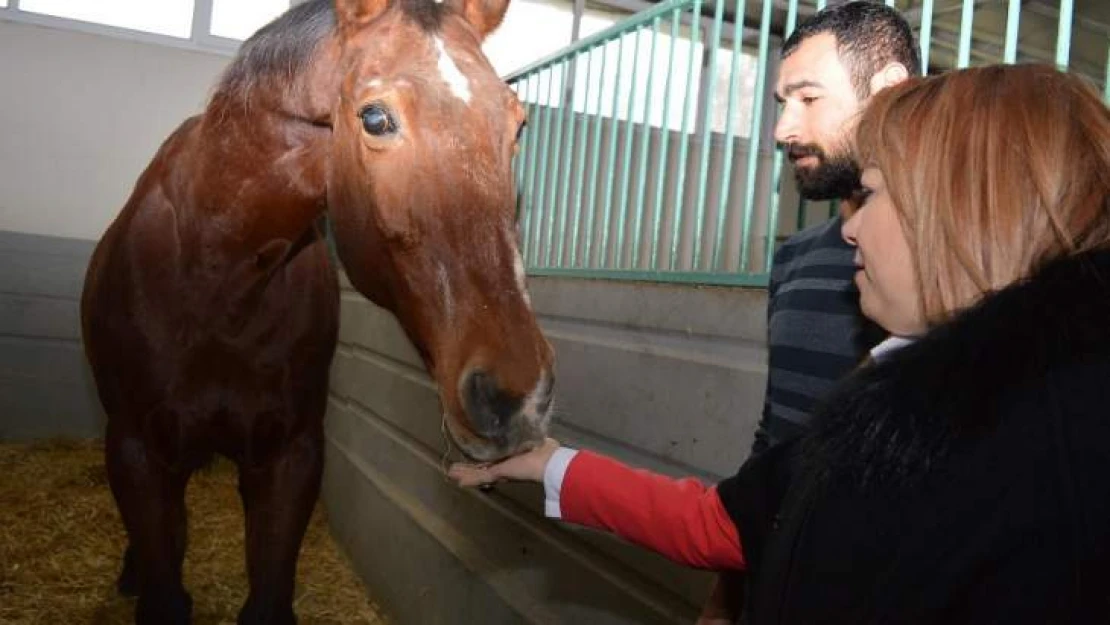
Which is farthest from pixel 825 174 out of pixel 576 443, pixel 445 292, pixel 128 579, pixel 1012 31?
pixel 128 579

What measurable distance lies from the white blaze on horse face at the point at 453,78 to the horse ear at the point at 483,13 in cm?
41

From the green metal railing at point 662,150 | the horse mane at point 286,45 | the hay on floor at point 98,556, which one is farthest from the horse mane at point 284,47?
the hay on floor at point 98,556

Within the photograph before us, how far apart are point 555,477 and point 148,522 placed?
1.52m

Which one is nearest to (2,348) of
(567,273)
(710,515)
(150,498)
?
(150,498)

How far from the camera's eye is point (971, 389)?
0.67 meters

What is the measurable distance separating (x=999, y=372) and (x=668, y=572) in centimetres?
119

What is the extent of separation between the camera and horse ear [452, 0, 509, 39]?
6.08 ft

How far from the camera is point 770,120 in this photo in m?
6.72

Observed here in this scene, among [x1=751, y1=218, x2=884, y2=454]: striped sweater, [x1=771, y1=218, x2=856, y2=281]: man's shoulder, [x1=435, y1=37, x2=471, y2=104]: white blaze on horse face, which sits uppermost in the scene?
[x1=435, y1=37, x2=471, y2=104]: white blaze on horse face

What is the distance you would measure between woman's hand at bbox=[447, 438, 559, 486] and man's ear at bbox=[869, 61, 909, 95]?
856 mm

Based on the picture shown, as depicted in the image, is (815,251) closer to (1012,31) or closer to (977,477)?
(1012,31)

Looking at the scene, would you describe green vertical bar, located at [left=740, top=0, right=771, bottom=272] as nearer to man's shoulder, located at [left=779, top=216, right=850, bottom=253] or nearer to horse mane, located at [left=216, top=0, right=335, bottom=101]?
man's shoulder, located at [left=779, top=216, right=850, bottom=253]

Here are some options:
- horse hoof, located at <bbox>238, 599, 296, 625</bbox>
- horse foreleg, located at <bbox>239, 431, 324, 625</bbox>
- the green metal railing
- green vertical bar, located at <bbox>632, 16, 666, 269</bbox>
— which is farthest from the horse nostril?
horse hoof, located at <bbox>238, 599, 296, 625</bbox>

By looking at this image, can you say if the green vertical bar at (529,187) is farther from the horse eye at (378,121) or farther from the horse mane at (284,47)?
the horse eye at (378,121)
